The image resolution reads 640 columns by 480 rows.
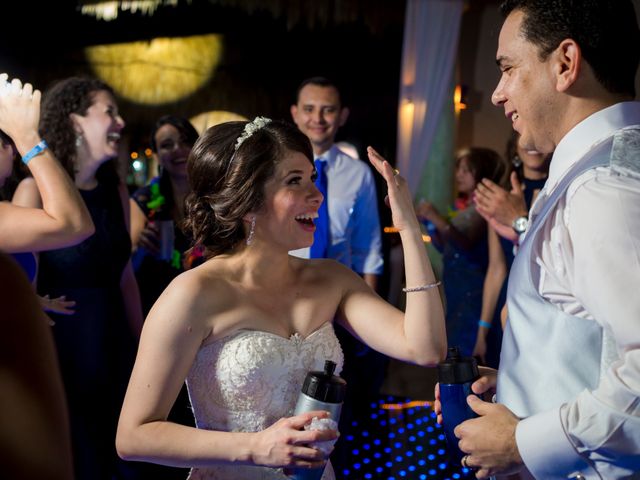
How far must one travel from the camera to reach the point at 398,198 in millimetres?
1722

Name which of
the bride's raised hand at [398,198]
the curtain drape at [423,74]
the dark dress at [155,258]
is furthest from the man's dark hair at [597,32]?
the curtain drape at [423,74]

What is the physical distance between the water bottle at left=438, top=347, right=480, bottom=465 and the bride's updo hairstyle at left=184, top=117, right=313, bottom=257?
26.0 inches

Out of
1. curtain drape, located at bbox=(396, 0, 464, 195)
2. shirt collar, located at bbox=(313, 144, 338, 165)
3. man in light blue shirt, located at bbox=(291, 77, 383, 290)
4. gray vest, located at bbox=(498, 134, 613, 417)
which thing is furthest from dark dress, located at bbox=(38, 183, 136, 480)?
curtain drape, located at bbox=(396, 0, 464, 195)

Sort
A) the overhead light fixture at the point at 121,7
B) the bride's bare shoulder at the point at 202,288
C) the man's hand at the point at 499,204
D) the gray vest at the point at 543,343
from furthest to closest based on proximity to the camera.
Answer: the overhead light fixture at the point at 121,7, the man's hand at the point at 499,204, the bride's bare shoulder at the point at 202,288, the gray vest at the point at 543,343

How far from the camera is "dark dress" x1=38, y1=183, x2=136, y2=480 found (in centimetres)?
283

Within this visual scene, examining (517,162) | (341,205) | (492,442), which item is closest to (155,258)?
(341,205)

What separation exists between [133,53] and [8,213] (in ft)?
18.7

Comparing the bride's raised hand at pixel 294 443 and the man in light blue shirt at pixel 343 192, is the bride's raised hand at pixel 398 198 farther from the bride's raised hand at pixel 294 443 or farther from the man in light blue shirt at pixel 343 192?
the man in light blue shirt at pixel 343 192

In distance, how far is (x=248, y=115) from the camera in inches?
306

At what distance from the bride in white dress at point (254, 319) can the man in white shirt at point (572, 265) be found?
33 centimetres

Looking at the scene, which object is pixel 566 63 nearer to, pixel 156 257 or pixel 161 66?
pixel 156 257

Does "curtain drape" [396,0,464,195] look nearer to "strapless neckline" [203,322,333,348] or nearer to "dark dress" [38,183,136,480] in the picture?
"dark dress" [38,183,136,480]

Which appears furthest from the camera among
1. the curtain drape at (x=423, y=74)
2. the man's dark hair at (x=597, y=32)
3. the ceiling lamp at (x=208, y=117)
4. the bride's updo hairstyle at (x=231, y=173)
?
the ceiling lamp at (x=208, y=117)

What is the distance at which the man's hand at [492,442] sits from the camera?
1.31m
